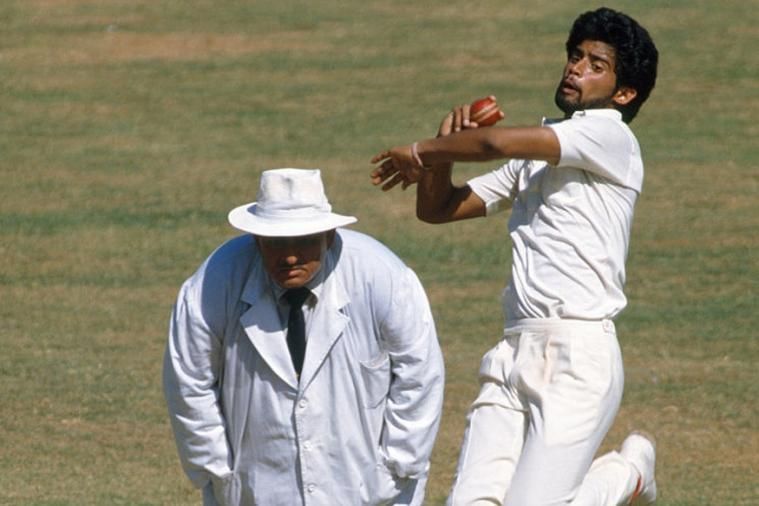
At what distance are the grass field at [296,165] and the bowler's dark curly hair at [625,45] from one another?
2.94m

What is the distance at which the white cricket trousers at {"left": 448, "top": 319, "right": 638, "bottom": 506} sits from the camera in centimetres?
666

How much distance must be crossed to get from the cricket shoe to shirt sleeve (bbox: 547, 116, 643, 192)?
53.4 inches

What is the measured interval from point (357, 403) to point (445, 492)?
335 cm

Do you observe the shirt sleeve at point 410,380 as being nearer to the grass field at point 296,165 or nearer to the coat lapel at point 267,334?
the coat lapel at point 267,334

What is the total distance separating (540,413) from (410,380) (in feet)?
2.11

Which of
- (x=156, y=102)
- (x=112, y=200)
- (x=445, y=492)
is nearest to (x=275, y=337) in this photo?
(x=445, y=492)

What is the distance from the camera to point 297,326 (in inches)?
243

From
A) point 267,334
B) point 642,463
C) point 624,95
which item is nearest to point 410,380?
point 267,334

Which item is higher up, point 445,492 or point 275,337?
point 275,337

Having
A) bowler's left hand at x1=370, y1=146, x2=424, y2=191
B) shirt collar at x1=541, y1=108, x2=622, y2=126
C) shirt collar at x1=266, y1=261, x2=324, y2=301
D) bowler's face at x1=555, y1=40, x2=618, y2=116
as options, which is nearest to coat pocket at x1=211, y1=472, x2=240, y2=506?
shirt collar at x1=266, y1=261, x2=324, y2=301

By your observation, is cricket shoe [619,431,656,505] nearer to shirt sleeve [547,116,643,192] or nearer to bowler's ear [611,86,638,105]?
shirt sleeve [547,116,643,192]

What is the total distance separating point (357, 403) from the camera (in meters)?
6.23

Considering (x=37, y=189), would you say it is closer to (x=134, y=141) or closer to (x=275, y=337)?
(x=134, y=141)

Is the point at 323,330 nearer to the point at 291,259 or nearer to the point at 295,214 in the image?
the point at 291,259
